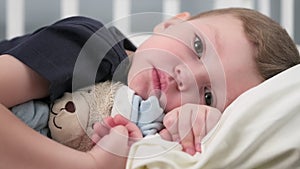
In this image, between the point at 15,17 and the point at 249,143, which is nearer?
the point at 249,143

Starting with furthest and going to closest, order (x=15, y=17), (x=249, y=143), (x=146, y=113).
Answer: (x=15, y=17) → (x=146, y=113) → (x=249, y=143)

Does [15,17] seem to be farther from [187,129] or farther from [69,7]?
[187,129]

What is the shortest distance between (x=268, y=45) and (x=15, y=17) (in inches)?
30.7

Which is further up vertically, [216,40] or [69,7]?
[216,40]

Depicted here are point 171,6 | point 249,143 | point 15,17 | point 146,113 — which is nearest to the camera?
point 249,143

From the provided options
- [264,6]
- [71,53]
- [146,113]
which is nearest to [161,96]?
[146,113]

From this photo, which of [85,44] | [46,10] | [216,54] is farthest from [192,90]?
[46,10]

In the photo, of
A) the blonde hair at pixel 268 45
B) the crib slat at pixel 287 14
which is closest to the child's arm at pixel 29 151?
the blonde hair at pixel 268 45

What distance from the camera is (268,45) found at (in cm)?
80

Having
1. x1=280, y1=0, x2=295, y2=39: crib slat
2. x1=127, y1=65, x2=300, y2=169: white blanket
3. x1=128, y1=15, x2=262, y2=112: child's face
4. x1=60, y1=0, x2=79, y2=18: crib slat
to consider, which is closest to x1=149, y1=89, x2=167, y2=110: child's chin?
x1=128, y1=15, x2=262, y2=112: child's face

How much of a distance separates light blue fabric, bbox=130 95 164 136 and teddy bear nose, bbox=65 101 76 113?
3.5 inches

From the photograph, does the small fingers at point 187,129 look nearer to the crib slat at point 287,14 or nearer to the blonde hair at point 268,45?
the blonde hair at point 268,45

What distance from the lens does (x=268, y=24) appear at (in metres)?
0.84

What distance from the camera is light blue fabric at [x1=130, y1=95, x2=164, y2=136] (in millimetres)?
727
